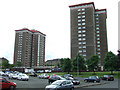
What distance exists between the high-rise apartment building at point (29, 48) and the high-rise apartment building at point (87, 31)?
2004 inches

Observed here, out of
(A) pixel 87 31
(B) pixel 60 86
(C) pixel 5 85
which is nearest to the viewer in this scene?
(B) pixel 60 86

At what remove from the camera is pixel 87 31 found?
309 ft

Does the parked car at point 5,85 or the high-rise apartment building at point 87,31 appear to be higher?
the high-rise apartment building at point 87,31

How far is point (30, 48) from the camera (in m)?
136

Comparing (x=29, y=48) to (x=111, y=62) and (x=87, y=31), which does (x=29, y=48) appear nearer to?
(x=87, y=31)

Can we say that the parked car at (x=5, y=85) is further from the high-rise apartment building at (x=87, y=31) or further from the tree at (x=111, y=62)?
the high-rise apartment building at (x=87, y=31)

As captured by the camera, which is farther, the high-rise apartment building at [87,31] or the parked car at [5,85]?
the high-rise apartment building at [87,31]

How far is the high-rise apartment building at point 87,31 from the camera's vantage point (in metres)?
92.4

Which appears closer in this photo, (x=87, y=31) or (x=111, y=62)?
(x=111, y=62)

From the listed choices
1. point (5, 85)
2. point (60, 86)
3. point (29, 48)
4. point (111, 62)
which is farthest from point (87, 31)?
point (5, 85)

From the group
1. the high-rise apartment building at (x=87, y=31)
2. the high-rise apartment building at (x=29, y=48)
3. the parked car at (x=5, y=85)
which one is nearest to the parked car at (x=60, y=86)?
the parked car at (x=5, y=85)

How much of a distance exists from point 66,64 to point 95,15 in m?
52.5

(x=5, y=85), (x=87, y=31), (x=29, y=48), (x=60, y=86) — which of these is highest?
(x=87, y=31)

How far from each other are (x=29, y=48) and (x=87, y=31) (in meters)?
62.3
